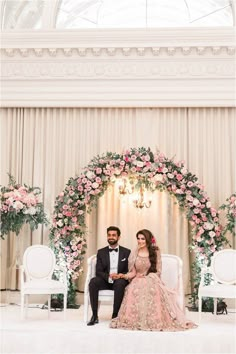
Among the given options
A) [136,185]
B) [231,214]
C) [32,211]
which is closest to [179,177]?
[136,185]

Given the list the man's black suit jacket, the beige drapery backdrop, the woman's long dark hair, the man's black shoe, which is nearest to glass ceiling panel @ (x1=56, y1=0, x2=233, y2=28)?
the beige drapery backdrop

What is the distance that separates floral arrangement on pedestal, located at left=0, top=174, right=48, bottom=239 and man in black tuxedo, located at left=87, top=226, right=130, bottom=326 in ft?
5.83

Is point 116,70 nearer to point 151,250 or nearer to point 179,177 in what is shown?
point 179,177

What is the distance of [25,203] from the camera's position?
894 centimetres

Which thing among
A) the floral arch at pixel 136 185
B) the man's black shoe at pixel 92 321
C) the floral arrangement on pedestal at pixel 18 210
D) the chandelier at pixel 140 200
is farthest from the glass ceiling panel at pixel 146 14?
the man's black shoe at pixel 92 321

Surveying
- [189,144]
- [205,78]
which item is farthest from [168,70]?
[189,144]

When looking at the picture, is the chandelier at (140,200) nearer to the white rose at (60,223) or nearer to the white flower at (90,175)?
the white flower at (90,175)

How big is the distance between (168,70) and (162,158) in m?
1.86

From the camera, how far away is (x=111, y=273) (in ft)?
25.4

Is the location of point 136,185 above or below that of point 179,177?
below

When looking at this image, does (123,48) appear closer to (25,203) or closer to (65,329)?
(25,203)

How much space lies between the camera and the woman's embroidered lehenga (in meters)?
6.87

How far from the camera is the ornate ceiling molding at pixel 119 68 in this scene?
9.52m

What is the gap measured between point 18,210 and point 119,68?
3.39 m
